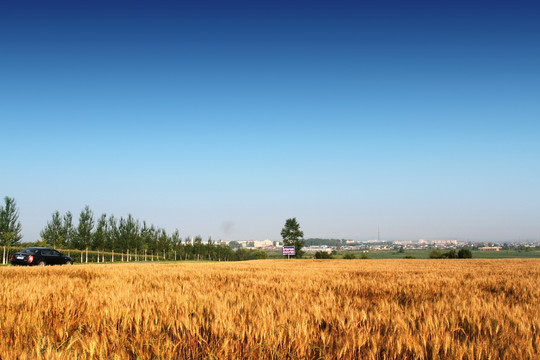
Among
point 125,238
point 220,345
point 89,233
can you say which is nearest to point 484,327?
point 220,345

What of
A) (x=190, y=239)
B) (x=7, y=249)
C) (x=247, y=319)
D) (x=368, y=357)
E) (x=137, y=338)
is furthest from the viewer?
(x=190, y=239)

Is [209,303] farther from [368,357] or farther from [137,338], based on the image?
[368,357]

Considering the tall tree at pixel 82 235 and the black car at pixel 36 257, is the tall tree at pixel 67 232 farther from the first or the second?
the black car at pixel 36 257

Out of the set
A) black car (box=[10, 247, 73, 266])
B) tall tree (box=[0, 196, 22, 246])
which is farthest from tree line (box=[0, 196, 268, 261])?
black car (box=[10, 247, 73, 266])

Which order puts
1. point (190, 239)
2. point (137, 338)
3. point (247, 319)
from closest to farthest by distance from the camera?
point (137, 338) < point (247, 319) < point (190, 239)

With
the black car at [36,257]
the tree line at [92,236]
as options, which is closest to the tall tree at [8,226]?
the tree line at [92,236]

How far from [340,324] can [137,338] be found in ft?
5.92

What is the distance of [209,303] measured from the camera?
4668 millimetres

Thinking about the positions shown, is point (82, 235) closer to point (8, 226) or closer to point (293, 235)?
point (8, 226)

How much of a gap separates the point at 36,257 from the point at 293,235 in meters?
88.6

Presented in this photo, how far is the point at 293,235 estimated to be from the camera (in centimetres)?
10919

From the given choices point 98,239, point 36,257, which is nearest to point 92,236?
point 98,239

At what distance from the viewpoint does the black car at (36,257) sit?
956 inches

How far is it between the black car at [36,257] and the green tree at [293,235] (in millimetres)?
85604
